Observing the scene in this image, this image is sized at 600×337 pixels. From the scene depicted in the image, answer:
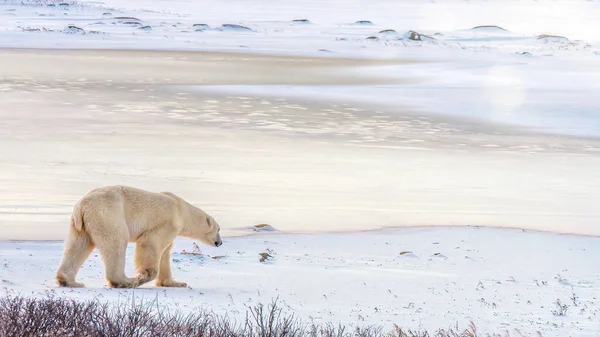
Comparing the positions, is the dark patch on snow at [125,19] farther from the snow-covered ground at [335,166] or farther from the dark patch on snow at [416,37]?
the dark patch on snow at [416,37]

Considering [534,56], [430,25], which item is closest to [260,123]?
[534,56]

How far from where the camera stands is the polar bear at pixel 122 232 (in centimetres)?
752

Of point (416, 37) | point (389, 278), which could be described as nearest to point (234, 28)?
point (416, 37)

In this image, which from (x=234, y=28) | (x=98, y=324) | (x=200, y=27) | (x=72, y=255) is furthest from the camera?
(x=200, y=27)

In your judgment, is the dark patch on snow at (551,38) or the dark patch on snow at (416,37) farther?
the dark patch on snow at (551,38)

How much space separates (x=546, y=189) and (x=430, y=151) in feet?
11.7

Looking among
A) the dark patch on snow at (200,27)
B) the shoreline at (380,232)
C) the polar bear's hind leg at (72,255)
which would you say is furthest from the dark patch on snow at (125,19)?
the polar bear's hind leg at (72,255)

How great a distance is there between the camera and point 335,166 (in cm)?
1611

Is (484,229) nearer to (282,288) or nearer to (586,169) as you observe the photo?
(282,288)

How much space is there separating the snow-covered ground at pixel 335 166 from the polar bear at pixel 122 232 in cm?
20

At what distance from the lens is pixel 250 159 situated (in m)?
16.5

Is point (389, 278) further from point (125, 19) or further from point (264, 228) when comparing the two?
point (125, 19)

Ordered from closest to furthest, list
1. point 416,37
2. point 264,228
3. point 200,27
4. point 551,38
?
point 264,228
point 416,37
point 551,38
point 200,27

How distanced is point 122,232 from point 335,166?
8.76m
